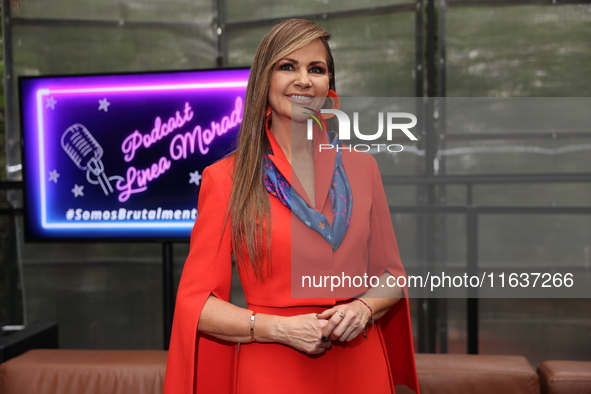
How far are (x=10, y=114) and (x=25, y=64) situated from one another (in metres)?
0.37

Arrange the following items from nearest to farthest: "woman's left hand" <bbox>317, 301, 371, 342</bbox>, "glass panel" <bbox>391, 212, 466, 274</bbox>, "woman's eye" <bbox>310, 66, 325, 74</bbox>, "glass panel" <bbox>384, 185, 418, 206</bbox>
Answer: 1. "woman's left hand" <bbox>317, 301, 371, 342</bbox>
2. "woman's eye" <bbox>310, 66, 325, 74</bbox>
3. "glass panel" <bbox>391, 212, 466, 274</bbox>
4. "glass panel" <bbox>384, 185, 418, 206</bbox>

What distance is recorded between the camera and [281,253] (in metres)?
1.10

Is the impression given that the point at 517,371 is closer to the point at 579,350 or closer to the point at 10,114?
the point at 579,350

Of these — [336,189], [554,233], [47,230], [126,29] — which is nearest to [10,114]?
[126,29]

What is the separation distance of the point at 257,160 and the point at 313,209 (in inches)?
6.0

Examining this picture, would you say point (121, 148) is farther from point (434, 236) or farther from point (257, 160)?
point (434, 236)

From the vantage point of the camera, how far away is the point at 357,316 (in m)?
1.07

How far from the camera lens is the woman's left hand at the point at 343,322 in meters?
1.03

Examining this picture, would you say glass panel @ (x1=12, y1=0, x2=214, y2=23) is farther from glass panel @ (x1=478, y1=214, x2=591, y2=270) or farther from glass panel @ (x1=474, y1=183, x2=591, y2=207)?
glass panel @ (x1=478, y1=214, x2=591, y2=270)

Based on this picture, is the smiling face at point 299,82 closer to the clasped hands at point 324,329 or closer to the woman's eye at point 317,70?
the woman's eye at point 317,70

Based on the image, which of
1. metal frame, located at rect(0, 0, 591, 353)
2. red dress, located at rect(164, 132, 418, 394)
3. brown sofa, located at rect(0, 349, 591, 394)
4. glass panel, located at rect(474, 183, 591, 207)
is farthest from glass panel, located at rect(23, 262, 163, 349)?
red dress, located at rect(164, 132, 418, 394)

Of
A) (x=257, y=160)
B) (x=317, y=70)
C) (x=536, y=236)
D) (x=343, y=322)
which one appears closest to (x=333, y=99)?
(x=317, y=70)

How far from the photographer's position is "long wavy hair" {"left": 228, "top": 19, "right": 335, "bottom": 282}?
1.10 metres

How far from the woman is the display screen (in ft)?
4.55
